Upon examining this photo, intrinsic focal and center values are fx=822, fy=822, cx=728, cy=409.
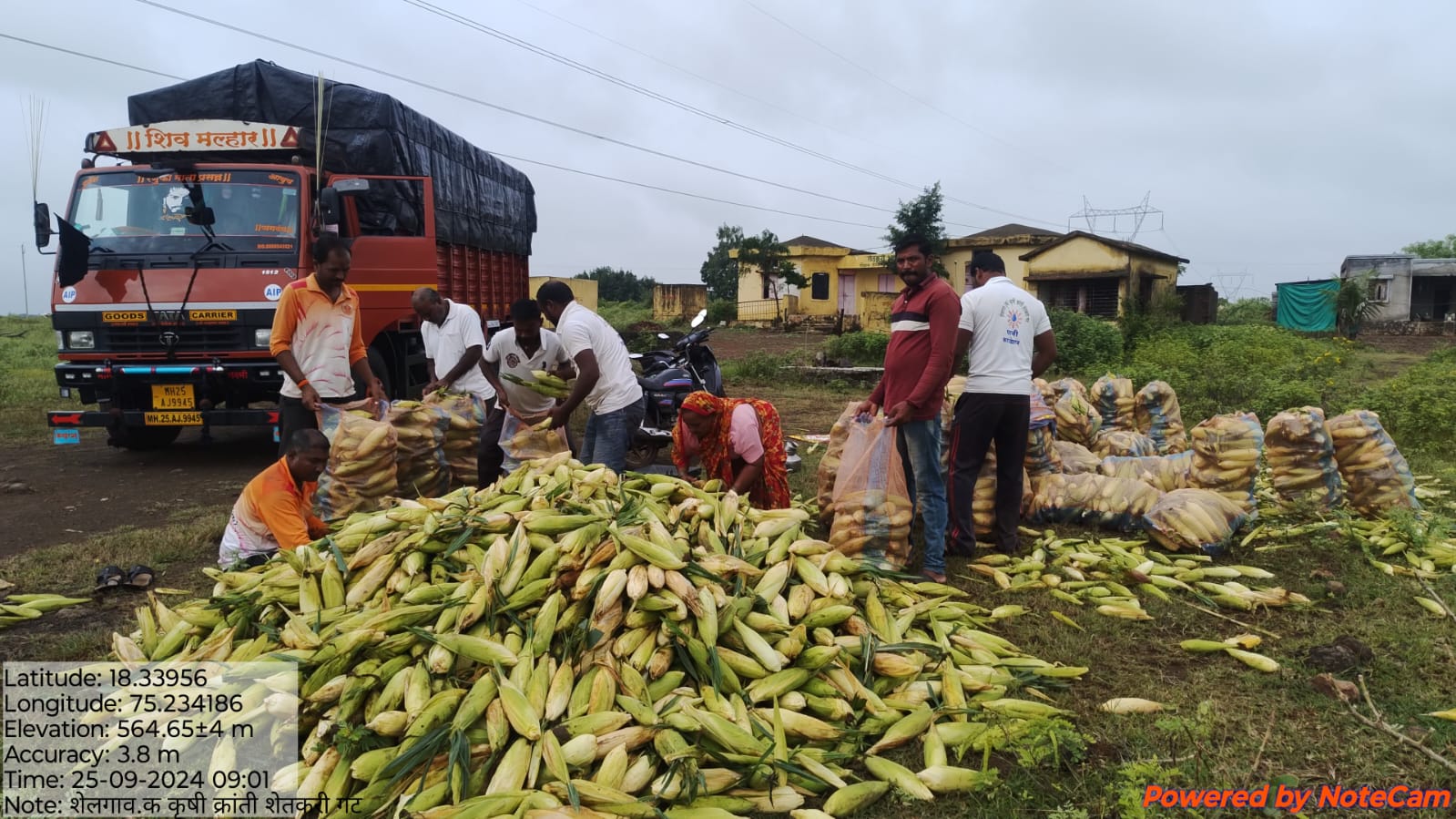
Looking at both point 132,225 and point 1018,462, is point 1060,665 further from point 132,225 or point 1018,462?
point 132,225

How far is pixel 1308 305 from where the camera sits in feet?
120

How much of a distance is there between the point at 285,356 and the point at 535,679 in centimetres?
353

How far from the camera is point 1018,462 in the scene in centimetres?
543

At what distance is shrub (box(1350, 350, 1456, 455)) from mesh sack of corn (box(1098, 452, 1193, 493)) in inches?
204

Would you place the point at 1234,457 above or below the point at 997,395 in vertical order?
below

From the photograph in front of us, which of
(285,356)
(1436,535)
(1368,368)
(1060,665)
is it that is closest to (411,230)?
(285,356)

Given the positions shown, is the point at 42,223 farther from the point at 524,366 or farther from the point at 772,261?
the point at 772,261

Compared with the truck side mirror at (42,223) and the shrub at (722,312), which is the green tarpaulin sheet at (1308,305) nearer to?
the shrub at (722,312)

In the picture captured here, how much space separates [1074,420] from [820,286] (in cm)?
3219

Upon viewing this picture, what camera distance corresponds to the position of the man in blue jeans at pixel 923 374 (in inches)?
191

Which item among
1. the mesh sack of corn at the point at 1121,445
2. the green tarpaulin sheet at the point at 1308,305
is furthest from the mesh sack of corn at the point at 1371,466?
the green tarpaulin sheet at the point at 1308,305

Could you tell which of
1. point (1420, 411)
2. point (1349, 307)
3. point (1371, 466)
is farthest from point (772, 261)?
point (1371, 466)

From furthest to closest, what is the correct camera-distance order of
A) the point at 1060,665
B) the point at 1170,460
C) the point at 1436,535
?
the point at 1170,460, the point at 1436,535, the point at 1060,665

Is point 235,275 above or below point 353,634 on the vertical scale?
above
